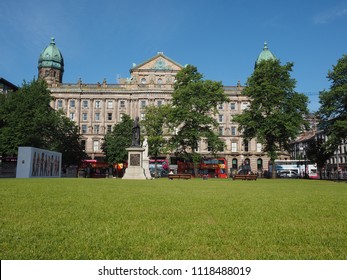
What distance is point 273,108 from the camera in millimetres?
42062

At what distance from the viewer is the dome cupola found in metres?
85.2

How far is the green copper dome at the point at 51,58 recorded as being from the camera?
281 ft

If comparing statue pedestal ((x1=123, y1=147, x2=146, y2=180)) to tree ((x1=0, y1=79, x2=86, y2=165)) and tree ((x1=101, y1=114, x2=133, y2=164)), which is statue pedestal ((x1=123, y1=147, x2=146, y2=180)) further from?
tree ((x1=101, y1=114, x2=133, y2=164))

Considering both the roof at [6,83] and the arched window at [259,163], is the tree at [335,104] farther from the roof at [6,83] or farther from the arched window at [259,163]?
the roof at [6,83]

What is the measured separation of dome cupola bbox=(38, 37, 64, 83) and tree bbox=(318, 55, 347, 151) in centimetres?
6648

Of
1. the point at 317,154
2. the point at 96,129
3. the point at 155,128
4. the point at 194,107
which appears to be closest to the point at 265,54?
the point at 317,154

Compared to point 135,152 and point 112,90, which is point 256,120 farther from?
point 112,90

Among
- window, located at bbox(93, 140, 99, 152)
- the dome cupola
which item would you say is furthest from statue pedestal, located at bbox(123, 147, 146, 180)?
the dome cupola

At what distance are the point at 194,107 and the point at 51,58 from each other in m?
54.7

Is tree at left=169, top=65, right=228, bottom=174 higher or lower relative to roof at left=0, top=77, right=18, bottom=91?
lower

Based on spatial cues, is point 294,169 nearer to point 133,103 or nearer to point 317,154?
point 317,154

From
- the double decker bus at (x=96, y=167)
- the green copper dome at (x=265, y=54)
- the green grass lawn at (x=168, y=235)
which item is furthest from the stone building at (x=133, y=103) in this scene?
the green grass lawn at (x=168, y=235)

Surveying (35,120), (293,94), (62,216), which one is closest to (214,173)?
(293,94)

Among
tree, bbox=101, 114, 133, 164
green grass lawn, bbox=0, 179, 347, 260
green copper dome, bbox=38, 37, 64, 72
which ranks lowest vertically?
green grass lawn, bbox=0, 179, 347, 260
